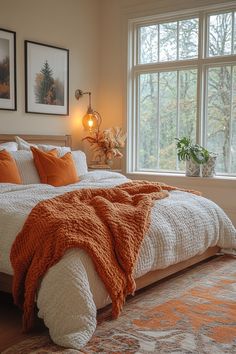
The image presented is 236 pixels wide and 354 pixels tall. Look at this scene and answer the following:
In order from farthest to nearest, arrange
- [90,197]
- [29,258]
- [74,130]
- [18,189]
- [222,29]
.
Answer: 1. [74,130]
2. [222,29]
3. [18,189]
4. [90,197]
5. [29,258]

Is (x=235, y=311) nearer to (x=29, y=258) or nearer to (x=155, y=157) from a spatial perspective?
(x=29, y=258)

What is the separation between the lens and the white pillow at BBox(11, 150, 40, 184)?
402 cm

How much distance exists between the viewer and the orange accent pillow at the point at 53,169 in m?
4.07

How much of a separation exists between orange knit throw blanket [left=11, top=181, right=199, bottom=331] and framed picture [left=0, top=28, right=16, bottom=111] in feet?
7.07

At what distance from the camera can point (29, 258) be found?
250cm

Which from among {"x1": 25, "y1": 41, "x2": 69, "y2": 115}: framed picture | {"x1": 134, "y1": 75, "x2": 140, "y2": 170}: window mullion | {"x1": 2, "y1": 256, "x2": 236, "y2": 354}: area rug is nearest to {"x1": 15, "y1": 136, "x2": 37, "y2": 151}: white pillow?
{"x1": 25, "y1": 41, "x2": 69, "y2": 115}: framed picture

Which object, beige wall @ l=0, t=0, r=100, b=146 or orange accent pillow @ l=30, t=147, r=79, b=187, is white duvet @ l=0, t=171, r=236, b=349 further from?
beige wall @ l=0, t=0, r=100, b=146

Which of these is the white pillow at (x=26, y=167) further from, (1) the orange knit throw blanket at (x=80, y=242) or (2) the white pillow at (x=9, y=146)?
(1) the orange knit throw blanket at (x=80, y=242)

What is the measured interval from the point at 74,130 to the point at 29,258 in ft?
10.7

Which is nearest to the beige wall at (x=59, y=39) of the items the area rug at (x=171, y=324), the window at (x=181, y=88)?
the window at (x=181, y=88)

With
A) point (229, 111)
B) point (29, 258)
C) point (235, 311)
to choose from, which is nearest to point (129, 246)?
point (29, 258)

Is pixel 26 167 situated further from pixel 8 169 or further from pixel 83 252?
pixel 83 252

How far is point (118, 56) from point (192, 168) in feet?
5.71

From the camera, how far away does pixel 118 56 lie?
227 inches
